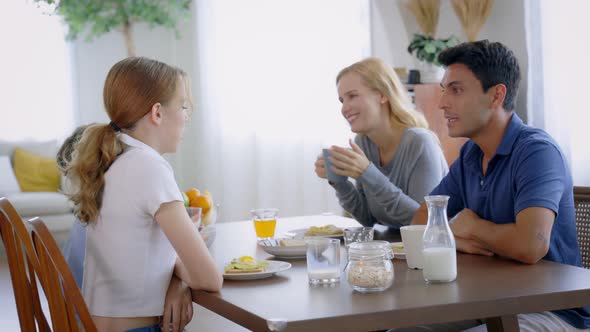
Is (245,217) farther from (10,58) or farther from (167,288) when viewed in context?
(167,288)

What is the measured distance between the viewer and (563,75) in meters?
4.66

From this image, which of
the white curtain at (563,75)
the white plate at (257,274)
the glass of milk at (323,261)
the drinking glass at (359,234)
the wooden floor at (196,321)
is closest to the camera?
the glass of milk at (323,261)

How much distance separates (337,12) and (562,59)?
2.04m

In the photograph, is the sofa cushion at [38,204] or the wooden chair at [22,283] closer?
the wooden chair at [22,283]

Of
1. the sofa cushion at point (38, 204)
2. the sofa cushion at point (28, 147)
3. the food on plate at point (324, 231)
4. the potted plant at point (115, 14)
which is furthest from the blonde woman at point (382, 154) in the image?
the sofa cushion at point (28, 147)

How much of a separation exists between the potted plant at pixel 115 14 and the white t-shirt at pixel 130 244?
497 cm

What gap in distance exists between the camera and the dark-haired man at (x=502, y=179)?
1.72 meters

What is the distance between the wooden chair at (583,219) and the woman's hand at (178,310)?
1071 mm

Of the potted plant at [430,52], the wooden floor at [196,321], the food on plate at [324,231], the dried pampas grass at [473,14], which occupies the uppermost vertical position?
the dried pampas grass at [473,14]

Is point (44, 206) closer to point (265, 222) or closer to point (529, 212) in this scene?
point (265, 222)

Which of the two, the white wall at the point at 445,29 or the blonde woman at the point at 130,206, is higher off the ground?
the white wall at the point at 445,29

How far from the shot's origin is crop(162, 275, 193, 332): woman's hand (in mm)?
1694

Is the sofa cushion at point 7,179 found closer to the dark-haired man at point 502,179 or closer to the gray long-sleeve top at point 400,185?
the gray long-sleeve top at point 400,185

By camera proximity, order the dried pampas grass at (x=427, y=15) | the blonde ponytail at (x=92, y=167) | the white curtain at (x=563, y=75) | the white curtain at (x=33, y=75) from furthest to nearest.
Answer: the white curtain at (x=33, y=75) → the dried pampas grass at (x=427, y=15) → the white curtain at (x=563, y=75) → the blonde ponytail at (x=92, y=167)
